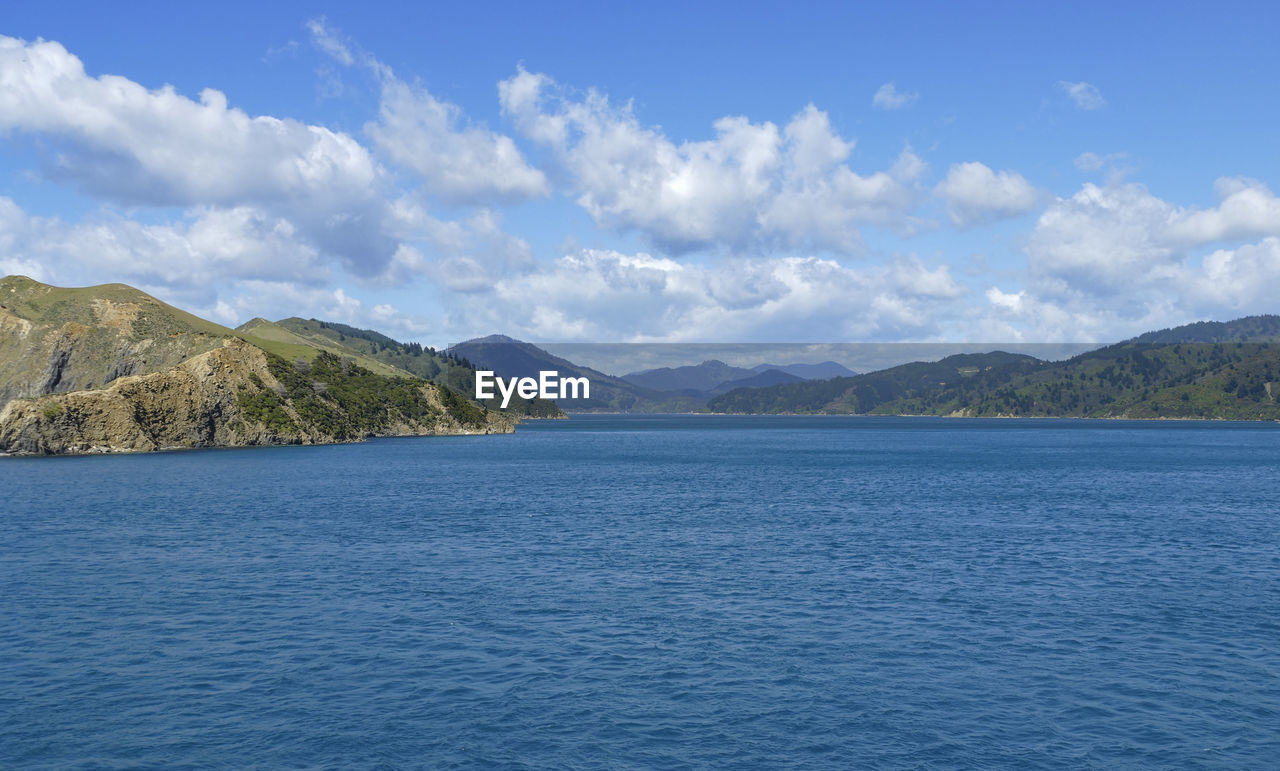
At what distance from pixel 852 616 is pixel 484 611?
20488 millimetres

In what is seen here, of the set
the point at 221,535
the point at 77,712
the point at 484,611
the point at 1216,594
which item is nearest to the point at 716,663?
the point at 484,611

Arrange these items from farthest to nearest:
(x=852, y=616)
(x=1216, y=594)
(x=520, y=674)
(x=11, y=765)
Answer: (x=1216, y=594) < (x=852, y=616) < (x=520, y=674) < (x=11, y=765)

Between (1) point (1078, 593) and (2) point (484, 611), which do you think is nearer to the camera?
(2) point (484, 611)

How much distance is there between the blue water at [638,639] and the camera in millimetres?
30281

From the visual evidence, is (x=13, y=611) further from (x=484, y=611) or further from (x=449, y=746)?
(x=449, y=746)

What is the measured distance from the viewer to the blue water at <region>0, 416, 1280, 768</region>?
30281 millimetres

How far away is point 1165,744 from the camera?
30.0 metres

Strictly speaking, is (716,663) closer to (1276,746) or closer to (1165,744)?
(1165,744)

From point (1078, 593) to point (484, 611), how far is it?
3623 centimetres

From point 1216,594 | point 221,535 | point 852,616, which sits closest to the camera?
point 852,616

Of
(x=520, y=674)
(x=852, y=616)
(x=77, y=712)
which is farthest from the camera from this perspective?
(x=852, y=616)

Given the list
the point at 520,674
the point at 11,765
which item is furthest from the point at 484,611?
the point at 11,765

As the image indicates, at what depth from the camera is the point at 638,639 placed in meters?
42.7

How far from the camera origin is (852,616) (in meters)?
47.7
